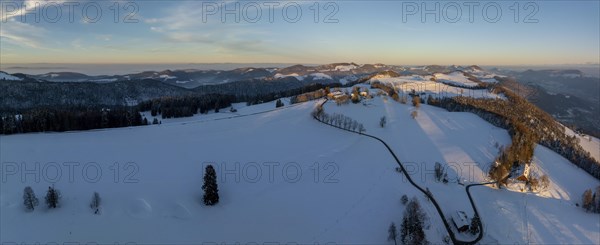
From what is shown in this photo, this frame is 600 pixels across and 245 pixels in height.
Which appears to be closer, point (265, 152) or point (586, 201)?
point (586, 201)

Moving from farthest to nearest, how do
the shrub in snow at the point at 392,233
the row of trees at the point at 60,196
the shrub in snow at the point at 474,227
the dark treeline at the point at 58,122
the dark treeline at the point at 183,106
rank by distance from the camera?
the dark treeline at the point at 183,106, the dark treeline at the point at 58,122, the shrub in snow at the point at 474,227, the row of trees at the point at 60,196, the shrub in snow at the point at 392,233

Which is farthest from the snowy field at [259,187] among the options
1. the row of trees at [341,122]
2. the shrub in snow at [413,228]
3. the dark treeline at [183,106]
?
the dark treeline at [183,106]

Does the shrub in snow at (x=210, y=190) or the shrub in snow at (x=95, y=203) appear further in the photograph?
the shrub in snow at (x=210, y=190)

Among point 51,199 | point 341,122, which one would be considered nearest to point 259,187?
point 51,199

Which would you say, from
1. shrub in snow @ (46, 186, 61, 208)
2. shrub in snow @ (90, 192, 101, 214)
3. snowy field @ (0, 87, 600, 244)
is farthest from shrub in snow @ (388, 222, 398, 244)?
shrub in snow @ (46, 186, 61, 208)

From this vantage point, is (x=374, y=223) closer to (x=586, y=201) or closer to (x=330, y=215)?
(x=330, y=215)

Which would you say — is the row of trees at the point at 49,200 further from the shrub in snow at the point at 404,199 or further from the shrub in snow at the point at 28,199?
the shrub in snow at the point at 404,199

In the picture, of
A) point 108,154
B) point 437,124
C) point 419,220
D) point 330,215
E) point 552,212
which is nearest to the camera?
point 419,220

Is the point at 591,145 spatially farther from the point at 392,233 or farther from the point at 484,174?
the point at 392,233

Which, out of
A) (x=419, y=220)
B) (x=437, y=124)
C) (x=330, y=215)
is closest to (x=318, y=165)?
(x=330, y=215)
